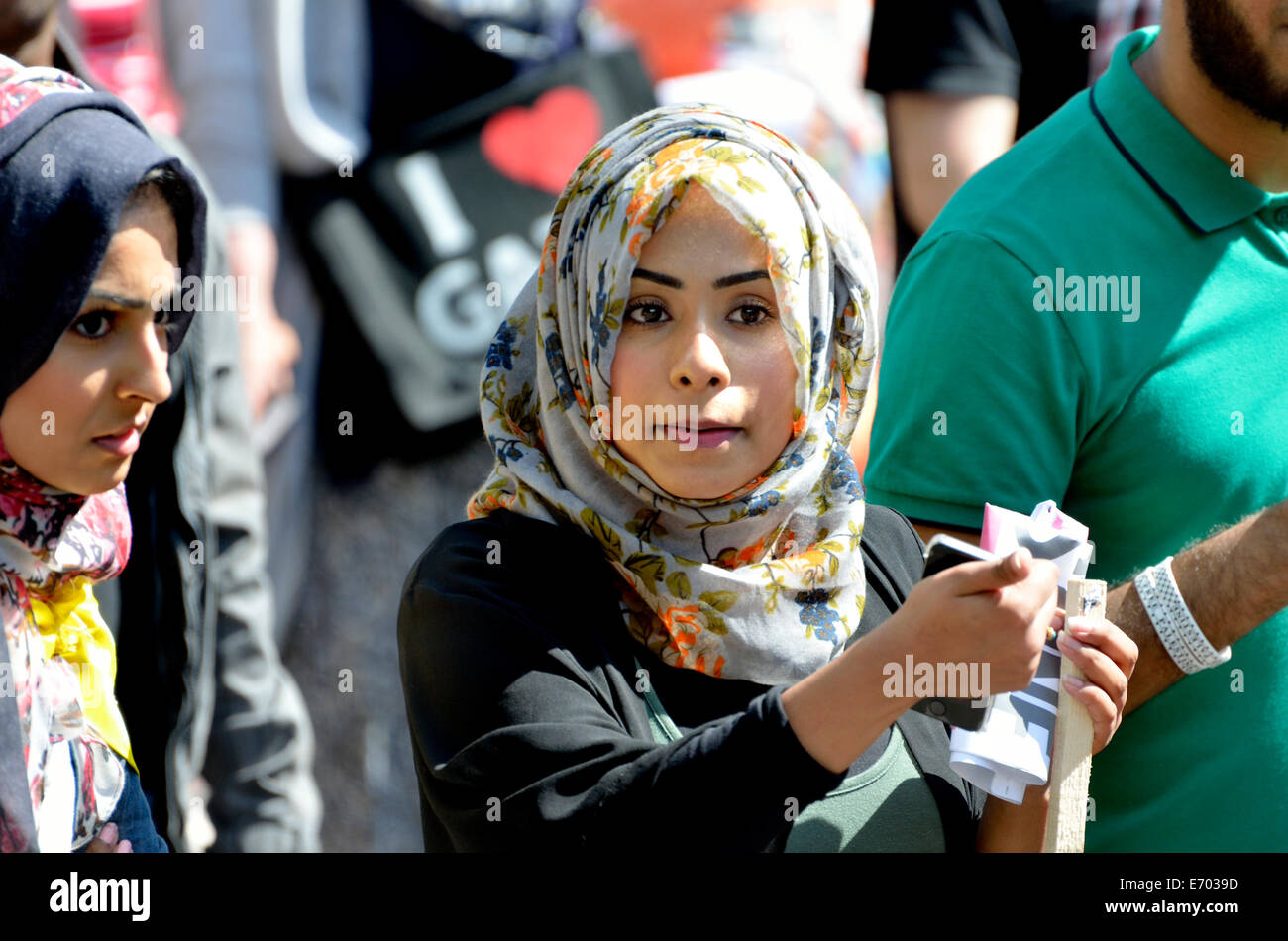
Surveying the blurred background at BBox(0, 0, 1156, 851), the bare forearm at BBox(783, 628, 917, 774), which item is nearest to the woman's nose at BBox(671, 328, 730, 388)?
the bare forearm at BBox(783, 628, 917, 774)

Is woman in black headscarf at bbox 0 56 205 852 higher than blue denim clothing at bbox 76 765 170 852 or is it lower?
higher

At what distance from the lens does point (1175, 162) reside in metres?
2.22

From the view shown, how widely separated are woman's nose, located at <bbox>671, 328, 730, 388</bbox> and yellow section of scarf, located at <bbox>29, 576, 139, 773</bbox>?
745mm

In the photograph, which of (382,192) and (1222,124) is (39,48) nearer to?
(382,192)

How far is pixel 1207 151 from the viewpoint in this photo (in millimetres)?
2238

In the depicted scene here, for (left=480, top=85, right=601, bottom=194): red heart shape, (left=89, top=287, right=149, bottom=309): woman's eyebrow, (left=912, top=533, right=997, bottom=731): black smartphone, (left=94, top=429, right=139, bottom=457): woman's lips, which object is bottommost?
(left=912, top=533, right=997, bottom=731): black smartphone

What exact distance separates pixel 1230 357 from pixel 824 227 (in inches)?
23.8

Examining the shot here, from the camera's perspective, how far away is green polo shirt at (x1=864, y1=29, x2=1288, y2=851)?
6.82ft

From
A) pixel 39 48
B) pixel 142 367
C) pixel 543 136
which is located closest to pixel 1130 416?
pixel 142 367

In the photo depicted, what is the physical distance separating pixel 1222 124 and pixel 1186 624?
0.74m

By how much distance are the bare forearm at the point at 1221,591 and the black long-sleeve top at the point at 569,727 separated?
28 centimetres

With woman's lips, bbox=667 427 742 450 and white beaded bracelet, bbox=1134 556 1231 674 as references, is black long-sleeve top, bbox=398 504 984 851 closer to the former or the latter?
woman's lips, bbox=667 427 742 450

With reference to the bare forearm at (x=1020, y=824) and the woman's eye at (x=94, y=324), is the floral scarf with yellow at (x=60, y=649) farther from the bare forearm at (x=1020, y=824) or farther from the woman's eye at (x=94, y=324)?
the bare forearm at (x=1020, y=824)

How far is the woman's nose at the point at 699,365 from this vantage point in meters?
1.77
